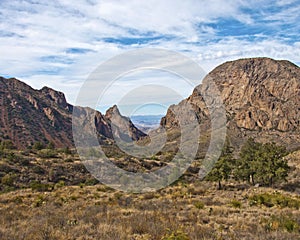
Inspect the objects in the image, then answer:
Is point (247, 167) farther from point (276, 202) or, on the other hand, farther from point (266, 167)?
point (276, 202)

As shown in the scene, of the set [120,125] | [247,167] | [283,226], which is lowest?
[247,167]

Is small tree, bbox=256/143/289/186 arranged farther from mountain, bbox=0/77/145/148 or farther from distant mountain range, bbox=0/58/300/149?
mountain, bbox=0/77/145/148

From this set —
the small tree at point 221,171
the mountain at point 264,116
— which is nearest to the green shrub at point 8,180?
the small tree at point 221,171

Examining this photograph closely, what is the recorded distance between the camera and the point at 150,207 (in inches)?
580

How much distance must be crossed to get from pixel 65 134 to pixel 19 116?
831 inches

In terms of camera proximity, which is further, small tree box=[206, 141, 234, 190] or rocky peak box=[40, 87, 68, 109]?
rocky peak box=[40, 87, 68, 109]

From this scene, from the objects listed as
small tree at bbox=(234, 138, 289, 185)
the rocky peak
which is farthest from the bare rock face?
the rocky peak

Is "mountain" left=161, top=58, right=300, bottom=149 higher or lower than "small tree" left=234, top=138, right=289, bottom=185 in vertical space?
higher

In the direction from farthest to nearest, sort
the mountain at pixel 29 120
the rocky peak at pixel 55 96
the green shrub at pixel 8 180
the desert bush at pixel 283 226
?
the rocky peak at pixel 55 96 → the mountain at pixel 29 120 → the green shrub at pixel 8 180 → the desert bush at pixel 283 226

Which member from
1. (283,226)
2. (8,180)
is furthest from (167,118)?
(283,226)

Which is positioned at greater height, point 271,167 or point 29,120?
point 29,120

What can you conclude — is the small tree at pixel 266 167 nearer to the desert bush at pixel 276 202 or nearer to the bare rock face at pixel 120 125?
the desert bush at pixel 276 202

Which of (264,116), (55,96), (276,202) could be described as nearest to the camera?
(276,202)

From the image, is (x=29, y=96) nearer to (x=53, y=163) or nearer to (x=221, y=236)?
(x=53, y=163)
